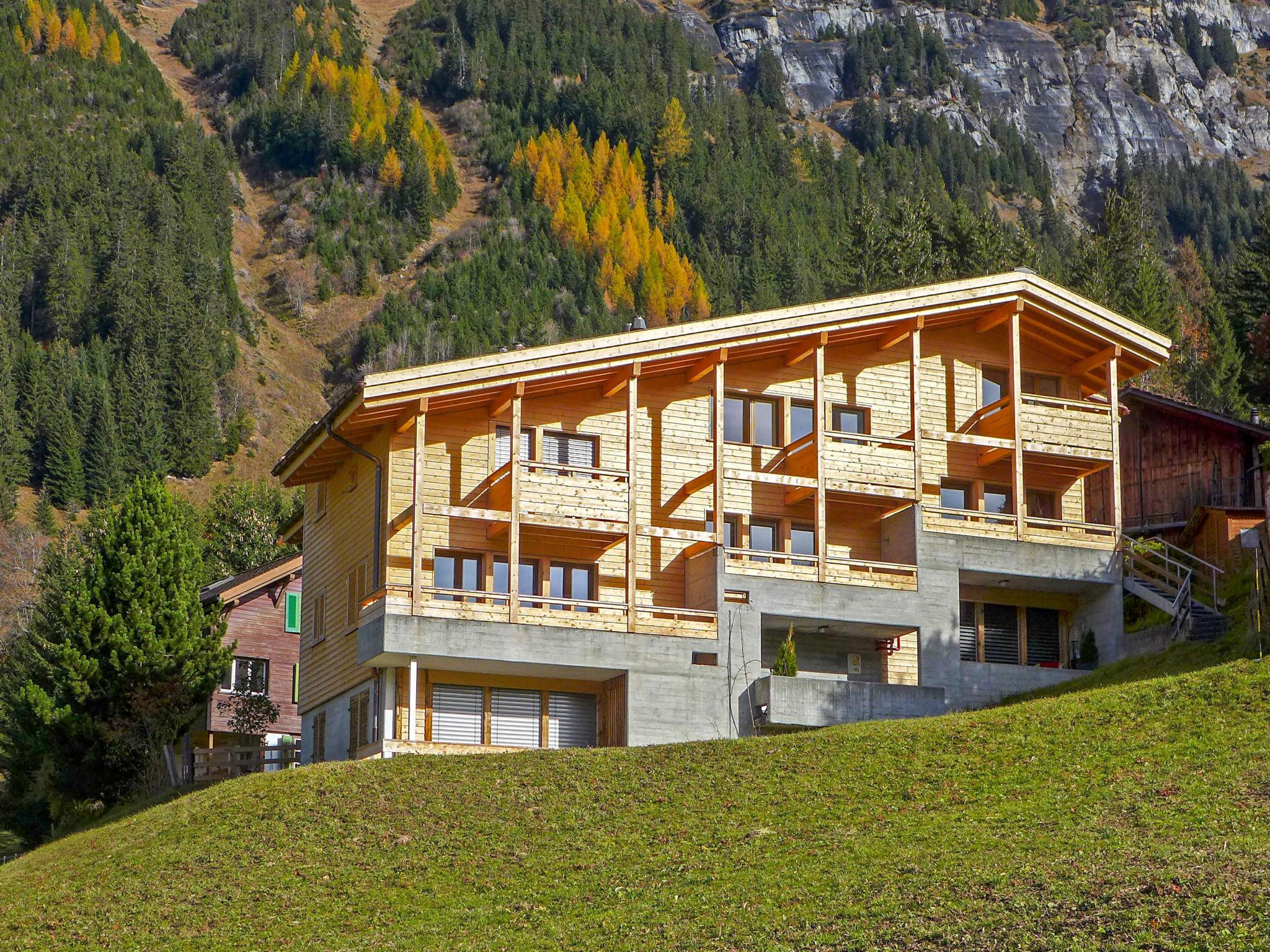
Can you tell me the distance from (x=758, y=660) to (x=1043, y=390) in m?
13.8

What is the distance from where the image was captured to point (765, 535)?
1768 inches

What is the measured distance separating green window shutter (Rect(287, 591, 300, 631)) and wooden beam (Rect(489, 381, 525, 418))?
1766 centimetres

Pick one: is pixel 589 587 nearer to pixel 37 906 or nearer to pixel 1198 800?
pixel 37 906

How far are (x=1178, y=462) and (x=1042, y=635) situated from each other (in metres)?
13.6

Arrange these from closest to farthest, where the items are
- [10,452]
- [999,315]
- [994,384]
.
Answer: [999,315]
[994,384]
[10,452]

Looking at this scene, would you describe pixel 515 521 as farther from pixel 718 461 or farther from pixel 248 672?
pixel 248 672

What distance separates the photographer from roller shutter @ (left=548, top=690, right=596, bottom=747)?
41.3 metres

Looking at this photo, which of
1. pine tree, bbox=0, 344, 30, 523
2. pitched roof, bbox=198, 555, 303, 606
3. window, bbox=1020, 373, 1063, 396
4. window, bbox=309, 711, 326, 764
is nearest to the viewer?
window, bbox=309, 711, 326, 764

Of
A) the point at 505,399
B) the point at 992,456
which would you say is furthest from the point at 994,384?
the point at 505,399

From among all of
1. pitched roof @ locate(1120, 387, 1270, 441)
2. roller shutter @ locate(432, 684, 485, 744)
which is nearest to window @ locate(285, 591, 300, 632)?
roller shutter @ locate(432, 684, 485, 744)

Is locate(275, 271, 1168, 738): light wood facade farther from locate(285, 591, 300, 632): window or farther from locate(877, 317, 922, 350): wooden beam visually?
locate(285, 591, 300, 632): window

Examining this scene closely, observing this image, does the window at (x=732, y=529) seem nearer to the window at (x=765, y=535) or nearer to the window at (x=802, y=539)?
the window at (x=765, y=535)

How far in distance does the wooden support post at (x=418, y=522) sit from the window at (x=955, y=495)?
48.5 ft

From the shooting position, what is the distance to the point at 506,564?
42250mm
